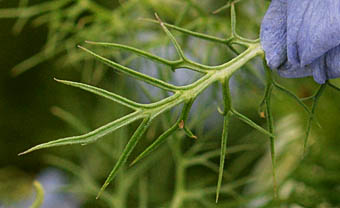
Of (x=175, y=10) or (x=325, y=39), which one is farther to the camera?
(x=175, y=10)

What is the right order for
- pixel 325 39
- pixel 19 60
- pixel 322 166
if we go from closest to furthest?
1. pixel 325 39
2. pixel 322 166
3. pixel 19 60

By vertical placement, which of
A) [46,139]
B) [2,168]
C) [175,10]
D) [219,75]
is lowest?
[2,168]

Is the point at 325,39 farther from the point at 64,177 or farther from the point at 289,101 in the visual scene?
the point at 64,177

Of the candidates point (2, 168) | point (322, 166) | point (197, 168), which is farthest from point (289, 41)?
point (2, 168)

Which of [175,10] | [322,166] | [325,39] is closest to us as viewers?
[325,39]

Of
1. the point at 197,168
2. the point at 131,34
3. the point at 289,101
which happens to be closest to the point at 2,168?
the point at 197,168

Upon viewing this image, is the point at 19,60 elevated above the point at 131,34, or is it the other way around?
the point at 131,34
